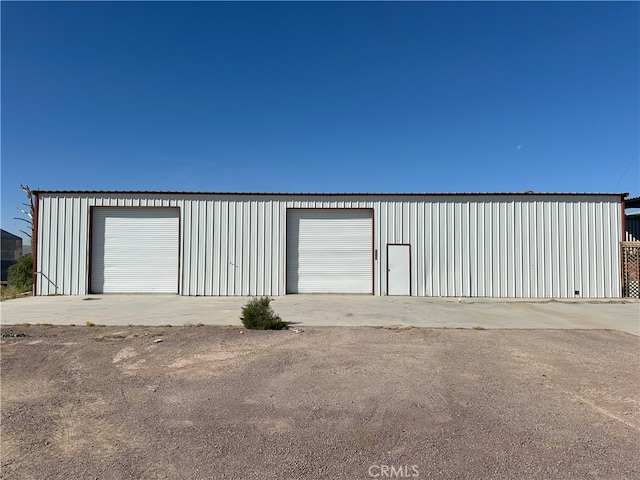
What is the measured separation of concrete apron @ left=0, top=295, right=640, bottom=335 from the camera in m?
9.84

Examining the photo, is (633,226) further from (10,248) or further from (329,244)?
(10,248)

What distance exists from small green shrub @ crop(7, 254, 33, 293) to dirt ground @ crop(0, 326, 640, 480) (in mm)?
13921

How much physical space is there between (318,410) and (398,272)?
13.4 metres

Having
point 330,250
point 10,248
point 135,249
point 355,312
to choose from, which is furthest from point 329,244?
point 10,248

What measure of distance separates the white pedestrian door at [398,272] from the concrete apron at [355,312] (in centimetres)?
105

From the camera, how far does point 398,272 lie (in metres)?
17.1

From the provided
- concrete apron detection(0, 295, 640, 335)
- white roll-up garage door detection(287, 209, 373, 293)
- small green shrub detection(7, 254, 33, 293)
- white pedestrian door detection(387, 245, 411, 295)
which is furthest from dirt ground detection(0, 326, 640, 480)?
small green shrub detection(7, 254, 33, 293)

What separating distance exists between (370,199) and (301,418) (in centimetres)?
1415

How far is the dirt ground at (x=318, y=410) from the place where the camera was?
310cm

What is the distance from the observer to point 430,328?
29.5 feet

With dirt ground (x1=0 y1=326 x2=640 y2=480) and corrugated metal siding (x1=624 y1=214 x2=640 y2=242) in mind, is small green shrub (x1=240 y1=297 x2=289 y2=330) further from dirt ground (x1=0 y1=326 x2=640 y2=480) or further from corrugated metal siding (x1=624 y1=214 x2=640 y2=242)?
corrugated metal siding (x1=624 y1=214 x2=640 y2=242)

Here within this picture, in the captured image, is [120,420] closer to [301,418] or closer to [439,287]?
[301,418]

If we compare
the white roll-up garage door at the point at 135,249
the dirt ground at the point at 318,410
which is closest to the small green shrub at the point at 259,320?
the dirt ground at the point at 318,410

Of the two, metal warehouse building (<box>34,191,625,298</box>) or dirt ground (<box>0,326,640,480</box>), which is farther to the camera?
metal warehouse building (<box>34,191,625,298</box>)
